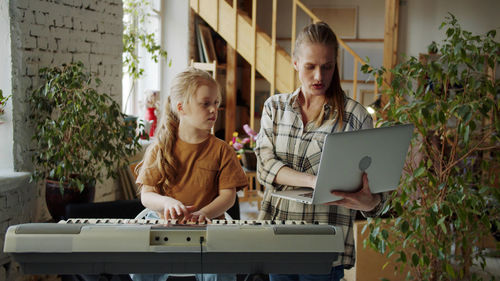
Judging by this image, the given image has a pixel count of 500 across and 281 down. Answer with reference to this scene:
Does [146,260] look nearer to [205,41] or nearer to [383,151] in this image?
[383,151]

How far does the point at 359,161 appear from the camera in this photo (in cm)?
135

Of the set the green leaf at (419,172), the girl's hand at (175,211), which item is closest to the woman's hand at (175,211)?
the girl's hand at (175,211)

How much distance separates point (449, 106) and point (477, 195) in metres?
0.41

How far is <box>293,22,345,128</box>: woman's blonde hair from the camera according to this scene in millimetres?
1520

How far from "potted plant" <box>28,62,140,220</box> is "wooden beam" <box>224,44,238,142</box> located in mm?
3698

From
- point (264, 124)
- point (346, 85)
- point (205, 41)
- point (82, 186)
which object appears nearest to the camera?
point (264, 124)

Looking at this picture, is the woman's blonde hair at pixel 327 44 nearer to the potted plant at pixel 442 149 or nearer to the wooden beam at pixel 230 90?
the potted plant at pixel 442 149

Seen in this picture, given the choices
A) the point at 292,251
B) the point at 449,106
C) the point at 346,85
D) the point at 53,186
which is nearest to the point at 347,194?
the point at 292,251

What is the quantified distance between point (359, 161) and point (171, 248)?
1.70ft

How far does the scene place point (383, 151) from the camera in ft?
4.49

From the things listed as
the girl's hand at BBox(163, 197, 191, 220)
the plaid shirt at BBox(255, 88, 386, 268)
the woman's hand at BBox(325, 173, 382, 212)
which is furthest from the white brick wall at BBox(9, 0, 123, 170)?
the woman's hand at BBox(325, 173, 382, 212)

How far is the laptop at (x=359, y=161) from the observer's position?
1286 millimetres

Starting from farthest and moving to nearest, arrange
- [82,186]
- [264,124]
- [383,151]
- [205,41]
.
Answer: [205,41], [82,186], [264,124], [383,151]

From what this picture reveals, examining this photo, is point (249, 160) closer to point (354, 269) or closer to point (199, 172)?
point (354, 269)
